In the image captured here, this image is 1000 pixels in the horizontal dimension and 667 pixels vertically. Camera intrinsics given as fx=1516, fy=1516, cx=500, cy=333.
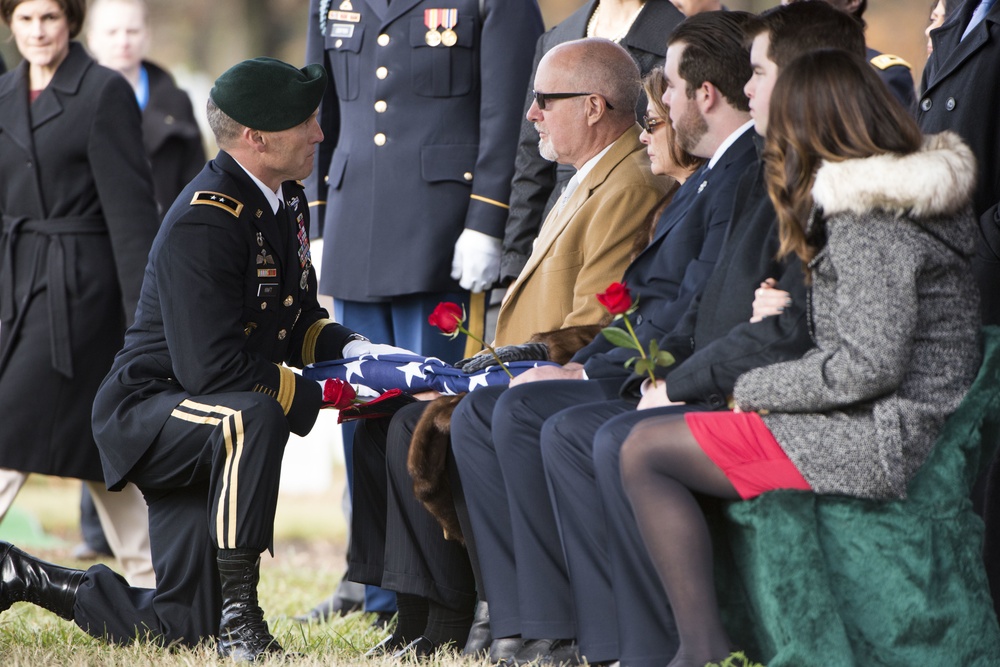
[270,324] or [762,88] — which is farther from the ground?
[762,88]

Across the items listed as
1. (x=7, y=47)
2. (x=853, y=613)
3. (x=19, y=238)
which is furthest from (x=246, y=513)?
(x=7, y=47)

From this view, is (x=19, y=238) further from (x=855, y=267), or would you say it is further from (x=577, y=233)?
(x=855, y=267)

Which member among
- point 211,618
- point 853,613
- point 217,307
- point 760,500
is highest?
point 217,307

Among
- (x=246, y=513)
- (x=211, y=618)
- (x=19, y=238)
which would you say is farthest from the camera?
(x=19, y=238)

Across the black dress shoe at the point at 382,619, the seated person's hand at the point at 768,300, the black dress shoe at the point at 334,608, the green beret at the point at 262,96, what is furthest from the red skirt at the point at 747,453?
the black dress shoe at the point at 334,608

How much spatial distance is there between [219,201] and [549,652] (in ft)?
4.62

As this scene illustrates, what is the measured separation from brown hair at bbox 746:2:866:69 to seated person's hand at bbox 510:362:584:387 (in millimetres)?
912

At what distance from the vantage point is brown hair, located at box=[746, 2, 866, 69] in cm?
332

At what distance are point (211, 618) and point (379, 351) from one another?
827 mm

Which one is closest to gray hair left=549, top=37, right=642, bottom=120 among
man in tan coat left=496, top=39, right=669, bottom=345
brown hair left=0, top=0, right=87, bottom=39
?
man in tan coat left=496, top=39, right=669, bottom=345

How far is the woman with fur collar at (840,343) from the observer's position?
290cm

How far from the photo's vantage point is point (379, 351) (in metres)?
4.09

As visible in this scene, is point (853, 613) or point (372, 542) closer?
point (853, 613)

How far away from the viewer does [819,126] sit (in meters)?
3.01
